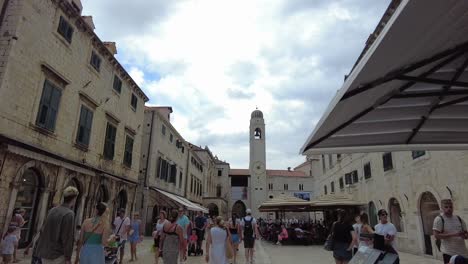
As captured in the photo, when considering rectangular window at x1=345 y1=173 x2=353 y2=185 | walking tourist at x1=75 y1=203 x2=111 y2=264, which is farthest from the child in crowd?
rectangular window at x1=345 y1=173 x2=353 y2=185

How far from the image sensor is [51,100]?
35.6 ft

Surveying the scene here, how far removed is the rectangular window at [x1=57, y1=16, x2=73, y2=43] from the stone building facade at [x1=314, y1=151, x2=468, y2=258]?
14745 millimetres

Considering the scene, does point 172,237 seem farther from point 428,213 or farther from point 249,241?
point 428,213

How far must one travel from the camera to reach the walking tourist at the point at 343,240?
603 centimetres

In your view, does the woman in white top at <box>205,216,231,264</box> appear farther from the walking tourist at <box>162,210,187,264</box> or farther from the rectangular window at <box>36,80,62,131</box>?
the rectangular window at <box>36,80,62,131</box>

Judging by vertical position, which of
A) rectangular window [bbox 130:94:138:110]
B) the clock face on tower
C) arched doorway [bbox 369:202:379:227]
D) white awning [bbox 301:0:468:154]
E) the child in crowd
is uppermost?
the clock face on tower

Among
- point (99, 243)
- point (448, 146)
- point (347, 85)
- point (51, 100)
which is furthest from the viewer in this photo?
point (51, 100)

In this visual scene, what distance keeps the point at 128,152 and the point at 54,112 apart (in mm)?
6730

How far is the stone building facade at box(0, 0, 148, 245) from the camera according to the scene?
30.1 feet

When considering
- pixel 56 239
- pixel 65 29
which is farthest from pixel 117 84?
pixel 56 239

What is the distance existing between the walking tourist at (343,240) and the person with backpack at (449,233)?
1568 mm

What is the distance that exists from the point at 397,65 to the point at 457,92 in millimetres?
1292

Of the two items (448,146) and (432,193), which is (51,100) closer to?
(448,146)

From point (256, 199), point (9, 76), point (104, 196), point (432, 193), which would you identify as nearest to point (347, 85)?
point (9, 76)
